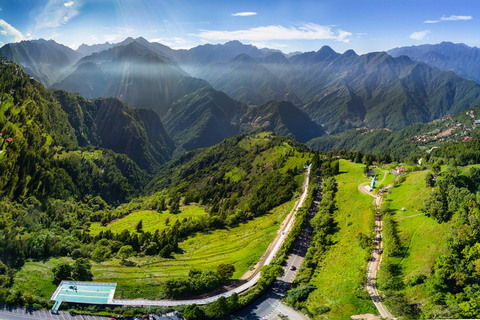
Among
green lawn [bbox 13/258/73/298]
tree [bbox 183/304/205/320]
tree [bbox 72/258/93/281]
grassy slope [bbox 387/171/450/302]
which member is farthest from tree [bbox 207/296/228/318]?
green lawn [bbox 13/258/73/298]

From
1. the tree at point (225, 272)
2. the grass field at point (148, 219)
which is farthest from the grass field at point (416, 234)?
the grass field at point (148, 219)

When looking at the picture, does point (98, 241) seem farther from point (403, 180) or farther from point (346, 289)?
point (403, 180)

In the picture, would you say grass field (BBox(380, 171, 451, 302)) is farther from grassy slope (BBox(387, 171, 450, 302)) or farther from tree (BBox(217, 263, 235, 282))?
tree (BBox(217, 263, 235, 282))

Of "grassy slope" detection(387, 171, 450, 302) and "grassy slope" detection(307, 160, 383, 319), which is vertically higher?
"grassy slope" detection(387, 171, 450, 302)

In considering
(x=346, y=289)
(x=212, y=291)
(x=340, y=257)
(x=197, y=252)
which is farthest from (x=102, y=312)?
(x=340, y=257)

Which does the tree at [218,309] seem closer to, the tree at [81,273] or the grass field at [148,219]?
the tree at [81,273]

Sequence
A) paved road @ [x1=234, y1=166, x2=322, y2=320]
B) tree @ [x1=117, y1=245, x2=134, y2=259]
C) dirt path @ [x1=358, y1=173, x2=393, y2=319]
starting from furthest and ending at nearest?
1. tree @ [x1=117, y1=245, x2=134, y2=259]
2. paved road @ [x1=234, y1=166, x2=322, y2=320]
3. dirt path @ [x1=358, y1=173, x2=393, y2=319]
